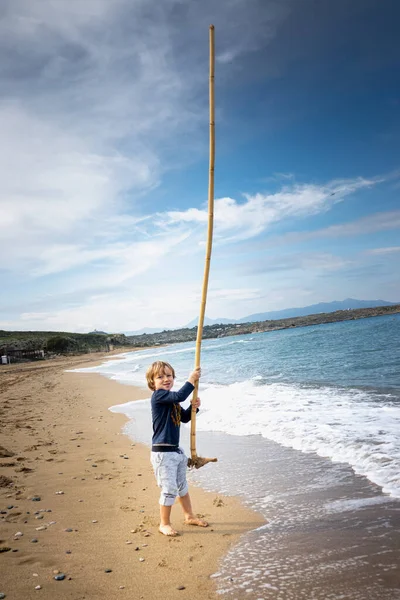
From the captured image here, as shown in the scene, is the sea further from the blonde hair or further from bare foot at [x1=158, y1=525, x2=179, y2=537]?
the blonde hair

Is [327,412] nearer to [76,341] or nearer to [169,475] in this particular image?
[169,475]

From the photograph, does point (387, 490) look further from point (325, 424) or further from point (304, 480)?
point (325, 424)

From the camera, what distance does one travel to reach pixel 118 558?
11.7 feet

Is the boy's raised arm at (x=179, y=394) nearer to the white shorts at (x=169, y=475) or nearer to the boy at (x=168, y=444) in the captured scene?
the boy at (x=168, y=444)

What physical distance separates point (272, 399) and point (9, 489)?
26.9ft

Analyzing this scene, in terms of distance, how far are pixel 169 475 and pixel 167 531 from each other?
1.85 ft

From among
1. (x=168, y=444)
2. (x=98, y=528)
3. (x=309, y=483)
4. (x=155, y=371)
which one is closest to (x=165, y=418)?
(x=168, y=444)

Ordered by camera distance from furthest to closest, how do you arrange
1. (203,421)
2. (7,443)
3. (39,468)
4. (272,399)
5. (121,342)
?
(121,342) → (272,399) → (203,421) → (7,443) → (39,468)

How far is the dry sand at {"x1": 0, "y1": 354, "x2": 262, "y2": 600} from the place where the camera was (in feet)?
10.3

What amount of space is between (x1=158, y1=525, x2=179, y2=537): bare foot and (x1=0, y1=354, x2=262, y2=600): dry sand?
0.05 m

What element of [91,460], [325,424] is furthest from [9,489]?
[325,424]

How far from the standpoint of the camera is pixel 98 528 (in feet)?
13.9

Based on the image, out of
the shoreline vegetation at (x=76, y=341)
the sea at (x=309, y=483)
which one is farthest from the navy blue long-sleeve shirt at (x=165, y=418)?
the shoreline vegetation at (x=76, y=341)

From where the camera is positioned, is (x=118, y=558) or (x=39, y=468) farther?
(x=39, y=468)
